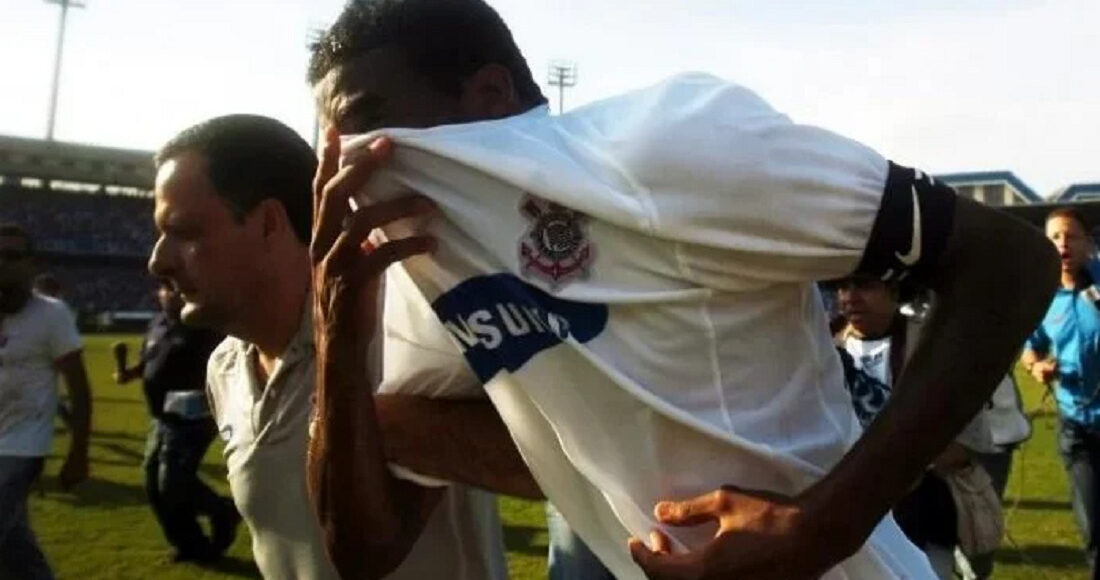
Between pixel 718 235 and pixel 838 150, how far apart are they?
7.4 inches

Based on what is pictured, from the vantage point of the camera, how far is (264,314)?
8.93 ft

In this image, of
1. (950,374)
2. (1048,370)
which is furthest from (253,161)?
(1048,370)

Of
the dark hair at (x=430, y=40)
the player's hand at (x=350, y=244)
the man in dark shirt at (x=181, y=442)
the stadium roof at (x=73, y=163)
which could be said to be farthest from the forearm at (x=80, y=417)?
the stadium roof at (x=73, y=163)

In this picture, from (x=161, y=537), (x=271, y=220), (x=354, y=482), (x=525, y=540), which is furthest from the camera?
(x=161, y=537)

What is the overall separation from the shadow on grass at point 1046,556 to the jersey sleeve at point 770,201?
6.91m

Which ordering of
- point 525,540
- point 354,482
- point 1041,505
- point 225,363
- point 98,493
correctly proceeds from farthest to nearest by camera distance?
1. point 98,493
2. point 1041,505
3. point 525,540
4. point 225,363
5. point 354,482

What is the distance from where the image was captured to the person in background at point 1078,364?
262 inches

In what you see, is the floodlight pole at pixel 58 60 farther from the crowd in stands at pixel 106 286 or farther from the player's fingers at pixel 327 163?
the player's fingers at pixel 327 163

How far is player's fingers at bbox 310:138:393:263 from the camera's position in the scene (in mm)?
1566

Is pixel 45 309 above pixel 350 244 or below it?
below

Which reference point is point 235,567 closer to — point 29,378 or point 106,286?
point 29,378

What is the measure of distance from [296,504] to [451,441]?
2.59ft

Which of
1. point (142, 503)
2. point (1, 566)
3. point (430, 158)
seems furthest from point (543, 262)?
point (142, 503)

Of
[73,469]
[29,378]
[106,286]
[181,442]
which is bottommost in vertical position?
[106,286]
